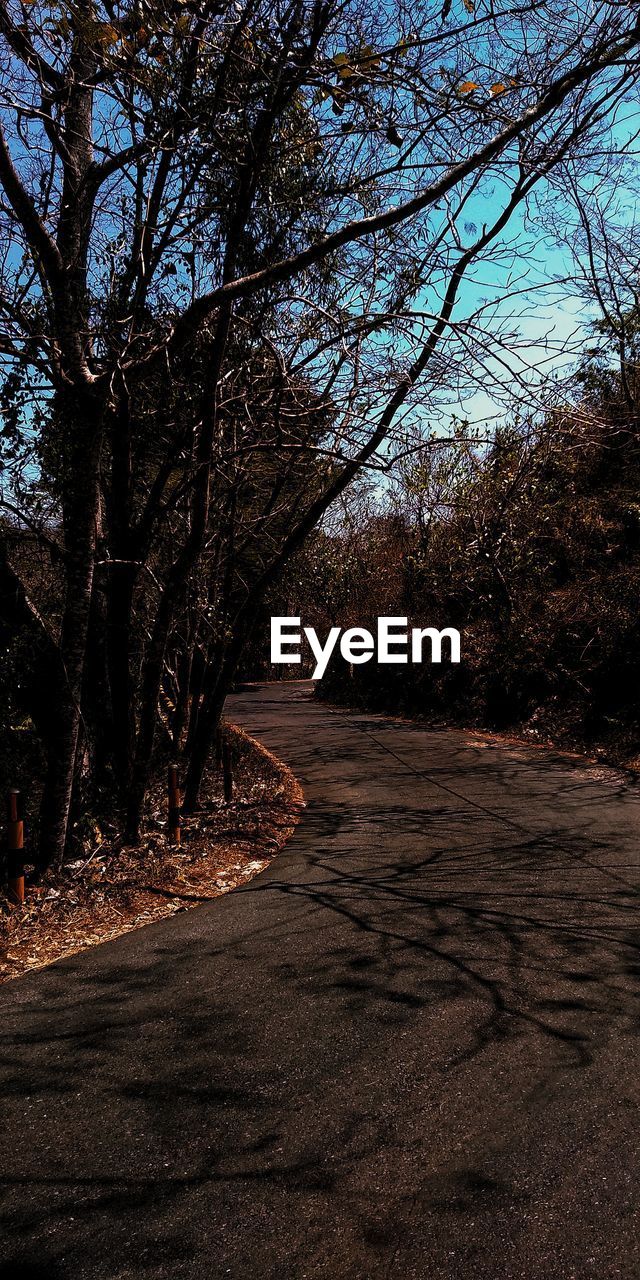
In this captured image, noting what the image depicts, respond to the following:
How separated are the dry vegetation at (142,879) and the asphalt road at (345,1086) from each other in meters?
0.41

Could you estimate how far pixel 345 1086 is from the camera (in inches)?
151

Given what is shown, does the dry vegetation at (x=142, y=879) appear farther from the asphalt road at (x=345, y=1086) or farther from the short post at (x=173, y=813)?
the asphalt road at (x=345, y=1086)

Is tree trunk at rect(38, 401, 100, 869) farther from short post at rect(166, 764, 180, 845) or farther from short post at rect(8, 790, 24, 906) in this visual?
short post at rect(166, 764, 180, 845)

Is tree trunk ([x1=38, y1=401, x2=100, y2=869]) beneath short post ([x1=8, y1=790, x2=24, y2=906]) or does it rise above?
above

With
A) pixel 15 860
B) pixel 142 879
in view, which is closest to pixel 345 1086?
pixel 15 860

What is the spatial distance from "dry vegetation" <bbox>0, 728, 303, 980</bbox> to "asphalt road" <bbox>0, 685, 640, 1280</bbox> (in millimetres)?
406

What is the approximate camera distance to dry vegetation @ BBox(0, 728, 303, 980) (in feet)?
21.6

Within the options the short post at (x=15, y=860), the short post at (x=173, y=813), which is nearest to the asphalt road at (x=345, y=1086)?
the short post at (x=15, y=860)

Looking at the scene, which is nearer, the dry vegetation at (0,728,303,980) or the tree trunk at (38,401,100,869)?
the dry vegetation at (0,728,303,980)

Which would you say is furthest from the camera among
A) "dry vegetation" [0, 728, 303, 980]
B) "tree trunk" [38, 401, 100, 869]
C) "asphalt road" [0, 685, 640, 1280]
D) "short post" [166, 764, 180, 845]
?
"short post" [166, 764, 180, 845]

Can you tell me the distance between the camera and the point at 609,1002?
4555 millimetres

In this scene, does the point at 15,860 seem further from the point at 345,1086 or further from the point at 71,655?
the point at 345,1086

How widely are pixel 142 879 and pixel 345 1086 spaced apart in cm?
470

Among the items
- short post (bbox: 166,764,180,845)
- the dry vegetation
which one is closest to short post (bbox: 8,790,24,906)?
the dry vegetation
